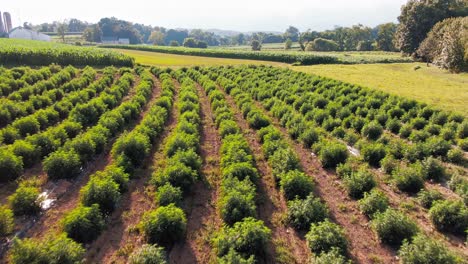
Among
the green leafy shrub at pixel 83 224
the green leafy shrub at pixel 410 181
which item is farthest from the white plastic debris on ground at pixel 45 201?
the green leafy shrub at pixel 410 181

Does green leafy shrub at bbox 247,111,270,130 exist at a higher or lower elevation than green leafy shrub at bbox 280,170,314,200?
higher

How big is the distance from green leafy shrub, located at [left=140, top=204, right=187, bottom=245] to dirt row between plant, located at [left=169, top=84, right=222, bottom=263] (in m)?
0.43

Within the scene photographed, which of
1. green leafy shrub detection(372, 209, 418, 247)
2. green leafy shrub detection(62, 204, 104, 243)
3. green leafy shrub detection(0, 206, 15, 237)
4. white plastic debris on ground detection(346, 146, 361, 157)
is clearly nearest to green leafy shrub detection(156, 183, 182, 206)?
green leafy shrub detection(62, 204, 104, 243)

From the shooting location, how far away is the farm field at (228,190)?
10.2 metres

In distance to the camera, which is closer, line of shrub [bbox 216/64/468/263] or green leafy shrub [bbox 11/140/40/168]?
line of shrub [bbox 216/64/468/263]

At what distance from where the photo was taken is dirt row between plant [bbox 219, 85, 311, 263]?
10.4 m

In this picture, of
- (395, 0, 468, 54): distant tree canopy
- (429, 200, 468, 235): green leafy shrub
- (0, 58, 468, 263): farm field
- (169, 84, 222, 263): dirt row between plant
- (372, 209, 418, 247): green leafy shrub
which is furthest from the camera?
(395, 0, 468, 54): distant tree canopy

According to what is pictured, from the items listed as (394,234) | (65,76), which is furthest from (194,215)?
(65,76)

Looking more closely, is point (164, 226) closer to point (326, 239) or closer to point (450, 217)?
point (326, 239)

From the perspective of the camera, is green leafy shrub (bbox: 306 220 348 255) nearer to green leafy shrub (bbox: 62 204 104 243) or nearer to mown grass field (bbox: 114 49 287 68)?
green leafy shrub (bbox: 62 204 104 243)

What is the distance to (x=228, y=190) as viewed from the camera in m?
12.2

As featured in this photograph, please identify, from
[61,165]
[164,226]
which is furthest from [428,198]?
[61,165]

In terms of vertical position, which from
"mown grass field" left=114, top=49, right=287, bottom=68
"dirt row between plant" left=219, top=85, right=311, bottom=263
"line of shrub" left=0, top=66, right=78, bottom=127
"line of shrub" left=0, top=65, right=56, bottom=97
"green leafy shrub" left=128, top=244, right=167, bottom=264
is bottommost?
"dirt row between plant" left=219, top=85, right=311, bottom=263

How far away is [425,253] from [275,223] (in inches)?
196
